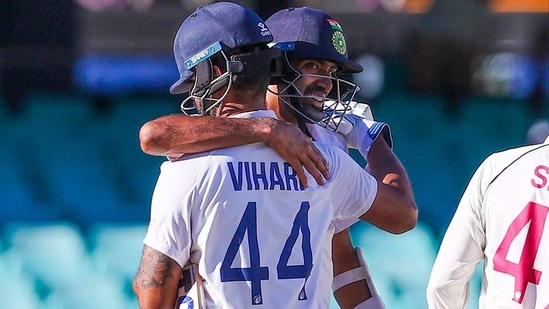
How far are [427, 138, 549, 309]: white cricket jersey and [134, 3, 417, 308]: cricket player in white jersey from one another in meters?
0.52

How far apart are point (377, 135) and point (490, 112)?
1885 millimetres

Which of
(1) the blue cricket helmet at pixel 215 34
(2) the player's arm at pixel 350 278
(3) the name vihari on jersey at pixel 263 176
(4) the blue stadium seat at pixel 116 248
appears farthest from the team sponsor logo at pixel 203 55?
(4) the blue stadium seat at pixel 116 248

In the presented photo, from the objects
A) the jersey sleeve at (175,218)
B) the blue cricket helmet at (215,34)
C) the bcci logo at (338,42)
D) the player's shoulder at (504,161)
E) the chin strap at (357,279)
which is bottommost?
the chin strap at (357,279)

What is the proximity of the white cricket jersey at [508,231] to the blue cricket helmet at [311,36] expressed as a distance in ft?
1.51

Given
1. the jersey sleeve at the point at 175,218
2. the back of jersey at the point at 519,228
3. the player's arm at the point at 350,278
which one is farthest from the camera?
the player's arm at the point at 350,278

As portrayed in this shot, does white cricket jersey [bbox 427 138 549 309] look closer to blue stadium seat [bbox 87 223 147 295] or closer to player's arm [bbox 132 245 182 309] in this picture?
player's arm [bbox 132 245 182 309]

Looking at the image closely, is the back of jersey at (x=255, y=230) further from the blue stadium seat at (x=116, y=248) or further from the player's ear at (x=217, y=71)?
the blue stadium seat at (x=116, y=248)

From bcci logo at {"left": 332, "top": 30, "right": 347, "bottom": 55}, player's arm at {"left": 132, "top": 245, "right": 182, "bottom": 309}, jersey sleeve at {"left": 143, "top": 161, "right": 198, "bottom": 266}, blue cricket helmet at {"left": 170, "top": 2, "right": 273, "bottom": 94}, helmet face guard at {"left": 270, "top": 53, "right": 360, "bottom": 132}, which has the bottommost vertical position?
player's arm at {"left": 132, "top": 245, "right": 182, "bottom": 309}

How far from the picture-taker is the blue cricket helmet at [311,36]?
2.47 meters

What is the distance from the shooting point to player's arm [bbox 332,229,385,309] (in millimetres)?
2572

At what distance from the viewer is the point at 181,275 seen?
2.03 metres

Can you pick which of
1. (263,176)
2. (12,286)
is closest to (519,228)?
(263,176)

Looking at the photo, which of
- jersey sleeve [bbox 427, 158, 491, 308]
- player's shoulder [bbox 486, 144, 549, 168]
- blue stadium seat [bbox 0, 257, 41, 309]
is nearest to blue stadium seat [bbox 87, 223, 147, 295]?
blue stadium seat [bbox 0, 257, 41, 309]

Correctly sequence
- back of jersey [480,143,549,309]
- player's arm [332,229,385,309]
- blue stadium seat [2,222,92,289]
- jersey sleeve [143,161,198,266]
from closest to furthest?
1. jersey sleeve [143,161,198,266]
2. back of jersey [480,143,549,309]
3. player's arm [332,229,385,309]
4. blue stadium seat [2,222,92,289]
